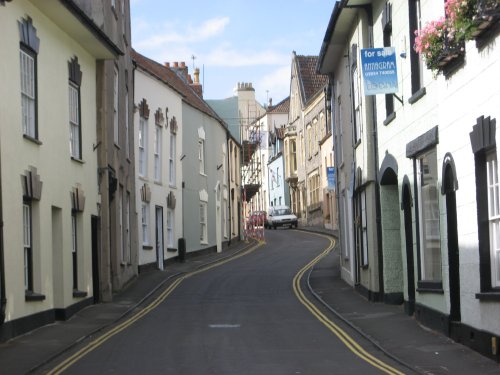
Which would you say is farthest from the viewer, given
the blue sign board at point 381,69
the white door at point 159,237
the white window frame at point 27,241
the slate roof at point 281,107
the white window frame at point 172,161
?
the slate roof at point 281,107

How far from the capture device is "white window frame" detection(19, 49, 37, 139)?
54.1 feet

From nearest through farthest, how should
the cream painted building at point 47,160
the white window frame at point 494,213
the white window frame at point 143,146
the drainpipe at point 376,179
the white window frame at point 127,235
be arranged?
the white window frame at point 494,213
the cream painted building at point 47,160
the drainpipe at point 376,179
the white window frame at point 127,235
the white window frame at point 143,146

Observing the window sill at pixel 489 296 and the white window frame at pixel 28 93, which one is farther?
the white window frame at pixel 28 93

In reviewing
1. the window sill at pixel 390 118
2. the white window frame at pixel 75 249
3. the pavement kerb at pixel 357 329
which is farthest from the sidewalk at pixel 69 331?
the window sill at pixel 390 118

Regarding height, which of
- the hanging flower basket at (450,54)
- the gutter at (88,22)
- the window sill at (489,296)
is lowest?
the window sill at (489,296)

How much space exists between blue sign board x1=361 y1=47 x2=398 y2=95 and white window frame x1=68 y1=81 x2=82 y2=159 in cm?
699

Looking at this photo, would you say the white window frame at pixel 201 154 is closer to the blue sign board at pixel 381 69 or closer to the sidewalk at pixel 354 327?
the sidewalk at pixel 354 327

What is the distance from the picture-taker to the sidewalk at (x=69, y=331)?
12844 mm

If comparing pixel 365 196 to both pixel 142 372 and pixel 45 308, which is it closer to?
pixel 45 308

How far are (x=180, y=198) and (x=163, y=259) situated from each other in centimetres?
388

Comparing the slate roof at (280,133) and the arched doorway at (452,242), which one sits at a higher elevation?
the slate roof at (280,133)

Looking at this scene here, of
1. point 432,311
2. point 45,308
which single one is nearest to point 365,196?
point 432,311

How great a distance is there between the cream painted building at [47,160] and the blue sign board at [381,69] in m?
6.15

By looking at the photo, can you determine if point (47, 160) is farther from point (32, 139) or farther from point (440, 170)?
point (440, 170)
